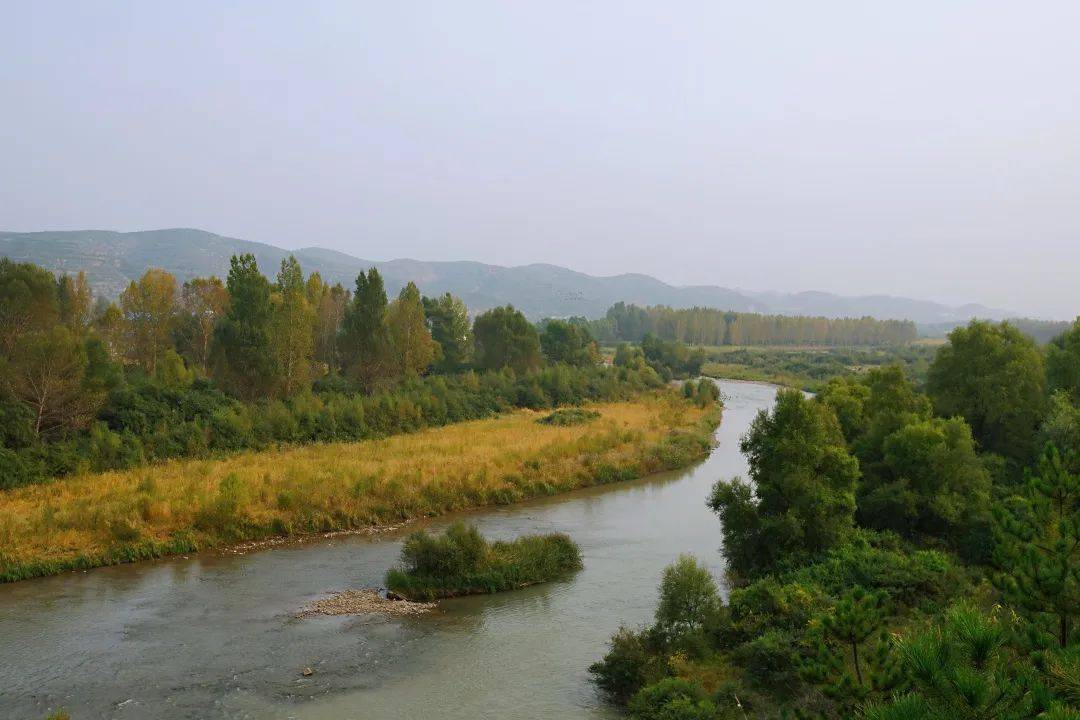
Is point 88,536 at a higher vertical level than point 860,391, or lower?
lower

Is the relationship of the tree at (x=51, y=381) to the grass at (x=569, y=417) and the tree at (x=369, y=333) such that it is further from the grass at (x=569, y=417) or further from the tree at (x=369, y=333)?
the grass at (x=569, y=417)

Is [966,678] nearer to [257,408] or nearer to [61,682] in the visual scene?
[61,682]

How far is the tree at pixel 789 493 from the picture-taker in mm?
24703

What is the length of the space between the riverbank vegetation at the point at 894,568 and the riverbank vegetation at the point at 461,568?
600 cm

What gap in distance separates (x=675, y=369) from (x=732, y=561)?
84729 mm

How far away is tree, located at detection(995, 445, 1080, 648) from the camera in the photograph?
9.48 metres

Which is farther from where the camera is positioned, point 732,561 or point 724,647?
point 732,561

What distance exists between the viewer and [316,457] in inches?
1658

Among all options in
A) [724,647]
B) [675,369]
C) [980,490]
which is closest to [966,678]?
[724,647]

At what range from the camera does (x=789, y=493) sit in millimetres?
25188

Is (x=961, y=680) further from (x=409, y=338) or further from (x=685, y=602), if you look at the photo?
(x=409, y=338)

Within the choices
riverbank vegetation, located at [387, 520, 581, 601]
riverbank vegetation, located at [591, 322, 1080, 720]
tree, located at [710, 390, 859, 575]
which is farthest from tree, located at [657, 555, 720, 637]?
riverbank vegetation, located at [387, 520, 581, 601]

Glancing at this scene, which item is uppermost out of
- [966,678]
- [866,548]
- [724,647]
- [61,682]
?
[966,678]

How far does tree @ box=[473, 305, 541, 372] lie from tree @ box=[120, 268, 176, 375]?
29535 mm
